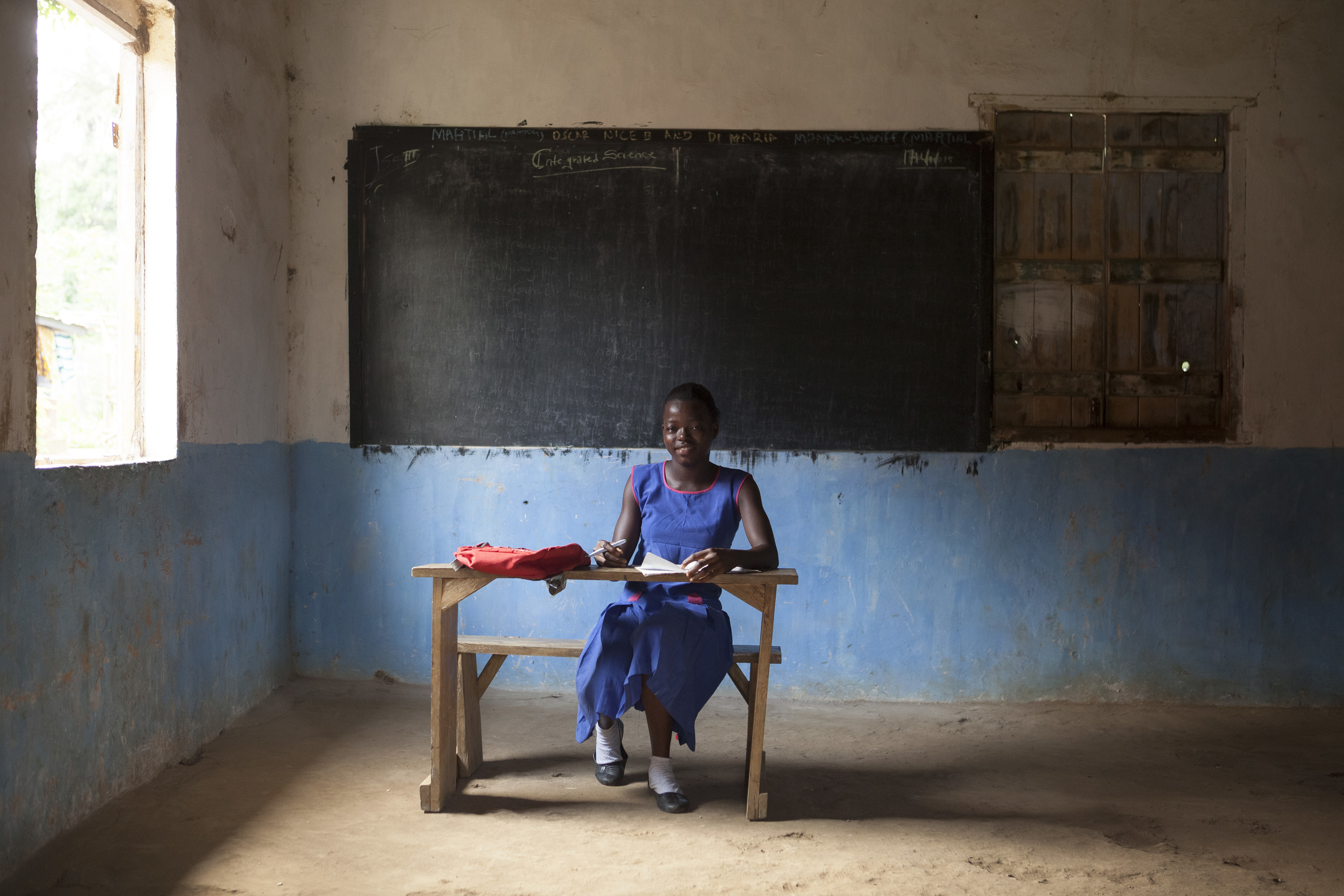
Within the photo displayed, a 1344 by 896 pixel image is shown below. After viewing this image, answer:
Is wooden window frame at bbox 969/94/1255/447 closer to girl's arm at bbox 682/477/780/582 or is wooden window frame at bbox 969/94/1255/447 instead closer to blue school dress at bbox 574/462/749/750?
girl's arm at bbox 682/477/780/582

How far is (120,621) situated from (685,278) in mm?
2539

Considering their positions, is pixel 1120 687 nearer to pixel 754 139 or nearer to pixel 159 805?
pixel 754 139

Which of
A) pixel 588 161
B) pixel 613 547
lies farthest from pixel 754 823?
pixel 588 161

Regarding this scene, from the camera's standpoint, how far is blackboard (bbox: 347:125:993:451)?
4.27 meters

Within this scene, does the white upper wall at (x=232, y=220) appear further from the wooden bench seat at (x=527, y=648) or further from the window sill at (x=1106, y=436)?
the window sill at (x=1106, y=436)

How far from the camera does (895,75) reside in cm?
426

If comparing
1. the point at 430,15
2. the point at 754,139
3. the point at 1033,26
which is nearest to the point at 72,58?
the point at 430,15

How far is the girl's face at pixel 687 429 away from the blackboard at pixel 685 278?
1.10 meters

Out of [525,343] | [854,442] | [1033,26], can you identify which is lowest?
[854,442]

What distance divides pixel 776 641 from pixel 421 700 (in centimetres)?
156

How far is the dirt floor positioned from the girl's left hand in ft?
2.40

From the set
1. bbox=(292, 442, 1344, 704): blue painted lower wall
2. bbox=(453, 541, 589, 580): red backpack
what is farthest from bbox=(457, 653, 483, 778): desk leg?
bbox=(292, 442, 1344, 704): blue painted lower wall

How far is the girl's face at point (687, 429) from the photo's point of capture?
10.4 feet

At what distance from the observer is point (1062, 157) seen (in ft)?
14.0
